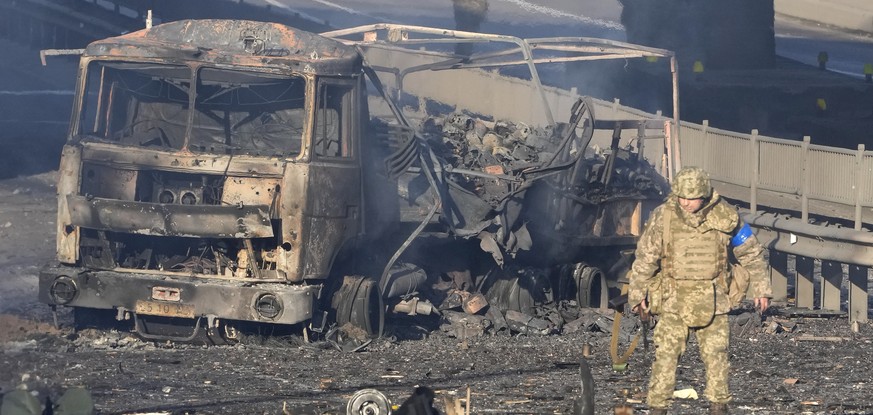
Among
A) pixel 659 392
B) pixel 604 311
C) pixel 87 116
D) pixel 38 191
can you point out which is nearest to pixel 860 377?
pixel 659 392

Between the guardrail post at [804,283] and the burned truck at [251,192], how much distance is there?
3.13m

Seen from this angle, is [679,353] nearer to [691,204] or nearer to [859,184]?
[691,204]

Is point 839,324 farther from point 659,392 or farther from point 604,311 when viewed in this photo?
point 659,392

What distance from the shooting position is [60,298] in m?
10.8

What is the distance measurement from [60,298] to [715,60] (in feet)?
72.3

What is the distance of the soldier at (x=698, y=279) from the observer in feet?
26.6

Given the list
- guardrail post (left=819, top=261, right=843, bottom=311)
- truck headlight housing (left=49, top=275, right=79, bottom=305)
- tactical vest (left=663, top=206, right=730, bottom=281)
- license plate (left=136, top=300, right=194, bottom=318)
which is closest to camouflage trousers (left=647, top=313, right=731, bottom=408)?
tactical vest (left=663, top=206, right=730, bottom=281)

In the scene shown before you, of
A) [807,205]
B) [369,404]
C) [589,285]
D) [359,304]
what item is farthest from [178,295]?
[807,205]

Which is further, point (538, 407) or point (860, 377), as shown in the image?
point (860, 377)

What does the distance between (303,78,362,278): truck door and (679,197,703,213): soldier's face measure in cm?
358

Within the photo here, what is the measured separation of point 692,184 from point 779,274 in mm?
6895

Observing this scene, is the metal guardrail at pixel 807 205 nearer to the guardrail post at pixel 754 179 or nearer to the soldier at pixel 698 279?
the guardrail post at pixel 754 179

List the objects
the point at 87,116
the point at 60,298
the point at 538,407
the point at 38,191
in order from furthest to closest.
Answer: the point at 38,191 < the point at 87,116 < the point at 60,298 < the point at 538,407

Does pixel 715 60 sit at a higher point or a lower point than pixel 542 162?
higher
